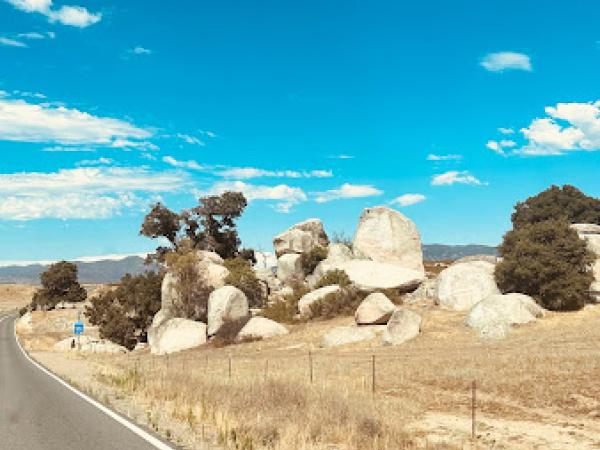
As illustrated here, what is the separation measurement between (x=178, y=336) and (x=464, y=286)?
72.3 feet

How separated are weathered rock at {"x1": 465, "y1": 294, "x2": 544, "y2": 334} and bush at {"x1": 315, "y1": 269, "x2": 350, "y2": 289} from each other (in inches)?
538

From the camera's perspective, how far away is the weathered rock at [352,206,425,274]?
2218 inches

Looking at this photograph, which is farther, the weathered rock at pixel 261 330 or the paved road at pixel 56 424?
the weathered rock at pixel 261 330

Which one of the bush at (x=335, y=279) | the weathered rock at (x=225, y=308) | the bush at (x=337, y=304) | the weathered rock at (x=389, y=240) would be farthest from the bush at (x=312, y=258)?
the bush at (x=337, y=304)

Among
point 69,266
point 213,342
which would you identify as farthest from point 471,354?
point 69,266

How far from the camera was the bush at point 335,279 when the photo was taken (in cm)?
4851

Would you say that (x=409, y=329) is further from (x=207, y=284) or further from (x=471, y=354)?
(x=207, y=284)

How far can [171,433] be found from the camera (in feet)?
39.5

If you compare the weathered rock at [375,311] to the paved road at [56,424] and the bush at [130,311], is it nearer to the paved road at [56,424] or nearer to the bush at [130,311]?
the paved road at [56,424]

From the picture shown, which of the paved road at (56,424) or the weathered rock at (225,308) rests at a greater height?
the weathered rock at (225,308)

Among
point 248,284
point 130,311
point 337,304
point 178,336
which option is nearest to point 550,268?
point 337,304

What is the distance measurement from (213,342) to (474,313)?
768 inches

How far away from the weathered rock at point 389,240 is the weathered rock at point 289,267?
22.2 feet

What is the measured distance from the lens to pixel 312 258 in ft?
198
